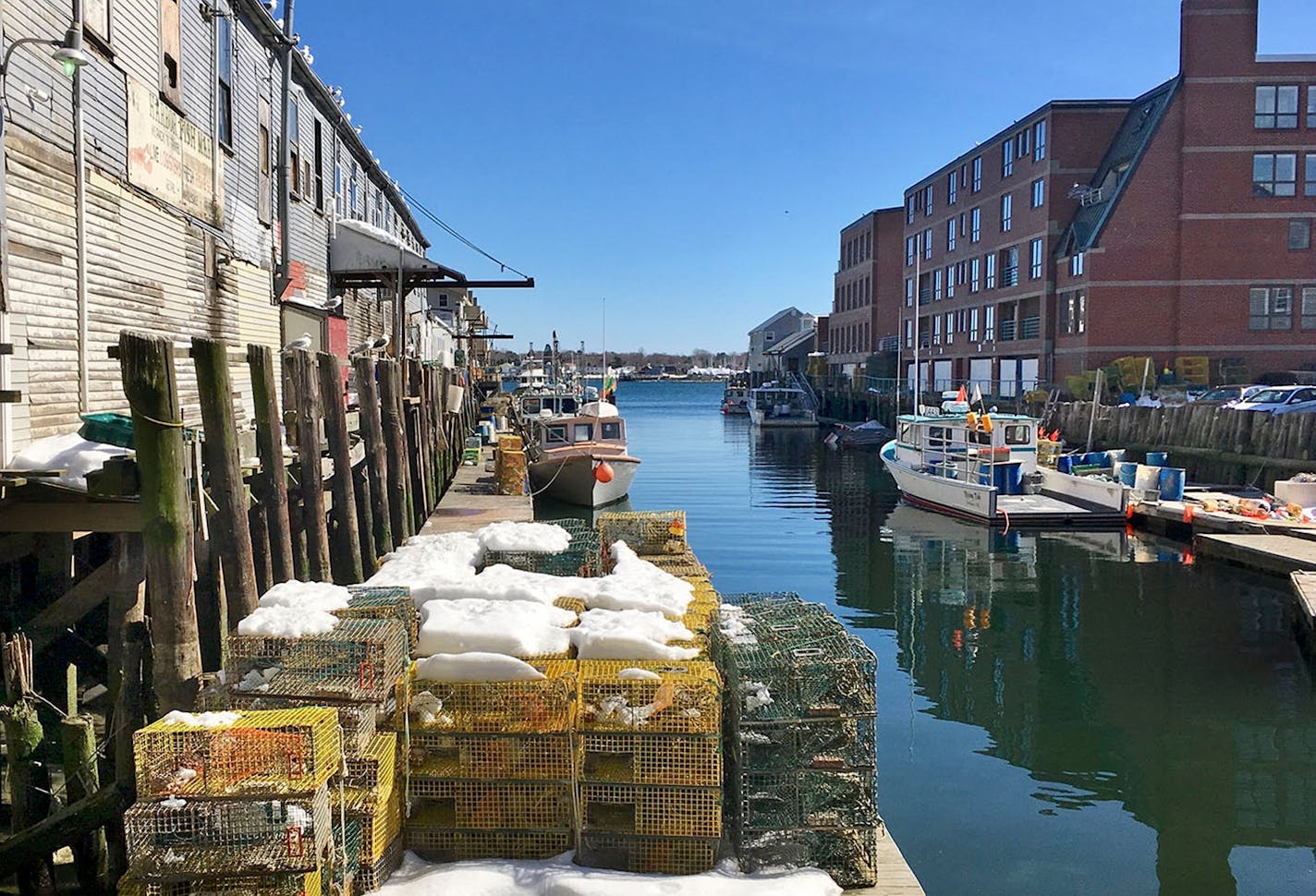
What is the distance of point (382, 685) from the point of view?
606cm

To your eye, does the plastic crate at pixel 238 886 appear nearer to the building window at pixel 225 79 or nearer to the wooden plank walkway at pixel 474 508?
the wooden plank walkway at pixel 474 508

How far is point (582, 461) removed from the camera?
31750 millimetres

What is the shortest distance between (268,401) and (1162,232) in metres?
43.9

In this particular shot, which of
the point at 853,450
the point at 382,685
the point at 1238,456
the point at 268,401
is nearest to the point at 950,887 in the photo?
the point at 382,685

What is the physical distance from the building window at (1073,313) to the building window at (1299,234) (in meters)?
8.29

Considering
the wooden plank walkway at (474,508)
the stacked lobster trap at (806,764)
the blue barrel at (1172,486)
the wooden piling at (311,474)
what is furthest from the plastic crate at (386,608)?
the blue barrel at (1172,486)

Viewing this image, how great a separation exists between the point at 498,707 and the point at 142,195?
1057cm

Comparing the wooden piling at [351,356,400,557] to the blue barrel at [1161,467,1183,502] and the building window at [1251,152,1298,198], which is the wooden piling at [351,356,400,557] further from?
the building window at [1251,152,1298,198]

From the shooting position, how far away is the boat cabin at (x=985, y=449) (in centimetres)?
3125

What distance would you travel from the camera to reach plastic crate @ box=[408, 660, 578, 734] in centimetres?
618

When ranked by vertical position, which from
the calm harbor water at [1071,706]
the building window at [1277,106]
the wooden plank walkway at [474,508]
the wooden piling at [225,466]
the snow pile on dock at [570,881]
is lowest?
the calm harbor water at [1071,706]

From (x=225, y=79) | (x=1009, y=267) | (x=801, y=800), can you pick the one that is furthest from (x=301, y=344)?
(x=1009, y=267)

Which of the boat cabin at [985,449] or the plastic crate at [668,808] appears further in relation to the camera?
the boat cabin at [985,449]

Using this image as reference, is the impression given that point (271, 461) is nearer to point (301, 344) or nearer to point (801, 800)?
point (801, 800)
